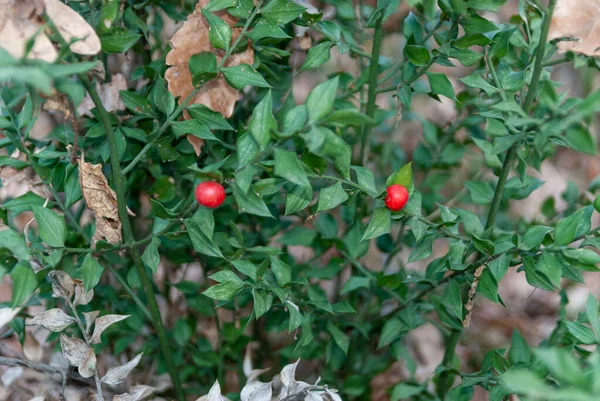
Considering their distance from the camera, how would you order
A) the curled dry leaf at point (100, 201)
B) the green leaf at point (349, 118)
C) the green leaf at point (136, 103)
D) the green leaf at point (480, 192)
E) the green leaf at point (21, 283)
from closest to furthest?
the green leaf at point (349, 118) < the green leaf at point (21, 283) < the curled dry leaf at point (100, 201) < the green leaf at point (136, 103) < the green leaf at point (480, 192)

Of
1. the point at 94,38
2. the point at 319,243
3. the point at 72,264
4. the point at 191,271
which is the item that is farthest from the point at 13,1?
the point at 191,271

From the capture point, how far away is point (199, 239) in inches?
39.9

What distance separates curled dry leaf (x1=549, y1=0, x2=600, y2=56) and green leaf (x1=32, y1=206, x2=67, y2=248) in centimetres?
76

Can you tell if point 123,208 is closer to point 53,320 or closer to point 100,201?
point 100,201

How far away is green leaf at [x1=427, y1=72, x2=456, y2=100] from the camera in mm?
1074

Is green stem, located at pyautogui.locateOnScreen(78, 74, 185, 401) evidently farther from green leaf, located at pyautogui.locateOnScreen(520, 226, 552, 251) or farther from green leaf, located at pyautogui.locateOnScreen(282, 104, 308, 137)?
green leaf, located at pyautogui.locateOnScreen(520, 226, 552, 251)

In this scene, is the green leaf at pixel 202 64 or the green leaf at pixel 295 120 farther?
the green leaf at pixel 202 64

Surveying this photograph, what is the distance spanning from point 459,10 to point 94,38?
494 mm

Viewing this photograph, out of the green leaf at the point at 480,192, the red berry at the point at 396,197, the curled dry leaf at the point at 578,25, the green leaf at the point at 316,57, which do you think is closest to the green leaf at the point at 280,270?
the red berry at the point at 396,197

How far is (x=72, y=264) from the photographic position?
1177 mm

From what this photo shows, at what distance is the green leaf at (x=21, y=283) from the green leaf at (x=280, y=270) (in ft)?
1.21

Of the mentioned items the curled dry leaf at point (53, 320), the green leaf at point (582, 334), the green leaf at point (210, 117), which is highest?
the green leaf at point (210, 117)

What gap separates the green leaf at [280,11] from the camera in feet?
3.36

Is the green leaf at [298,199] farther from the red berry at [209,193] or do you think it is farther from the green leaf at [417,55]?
the green leaf at [417,55]
